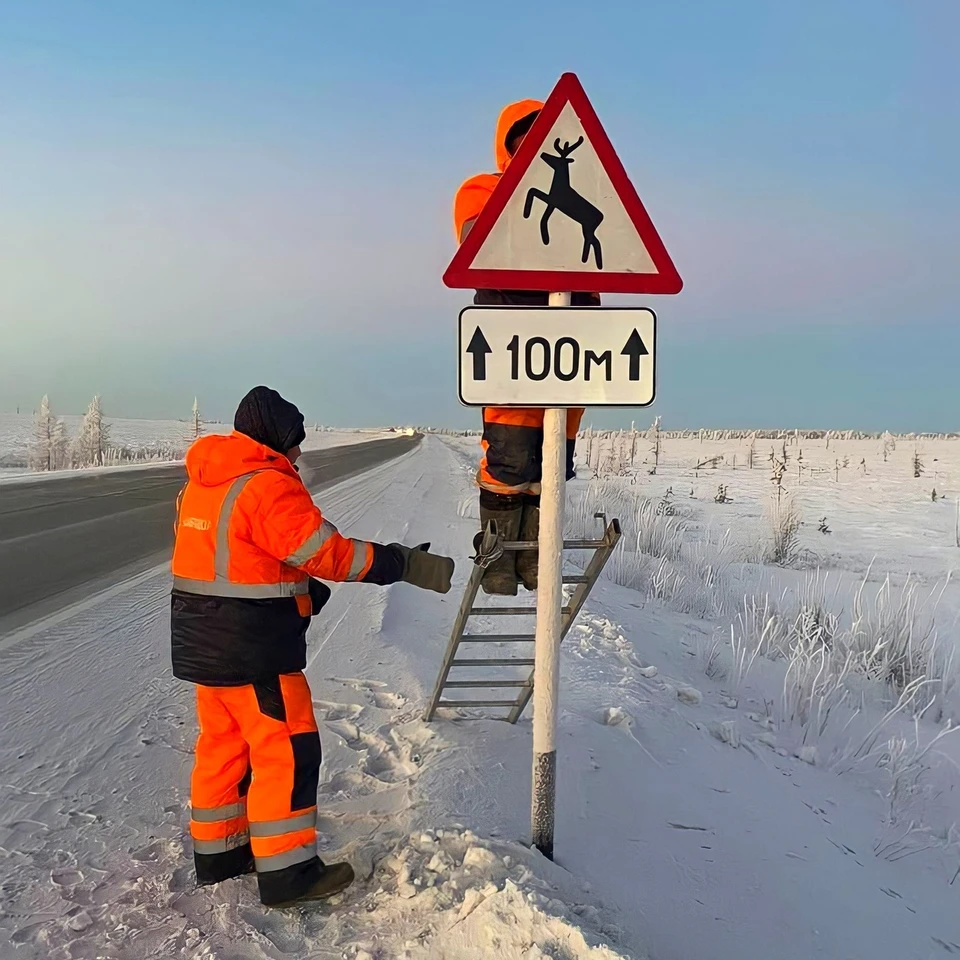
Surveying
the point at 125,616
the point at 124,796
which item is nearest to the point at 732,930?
the point at 124,796

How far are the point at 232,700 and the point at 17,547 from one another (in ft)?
26.3

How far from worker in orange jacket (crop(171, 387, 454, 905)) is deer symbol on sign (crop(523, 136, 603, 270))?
1087 mm

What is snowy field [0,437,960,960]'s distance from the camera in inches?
86.7

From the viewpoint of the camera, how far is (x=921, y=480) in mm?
21875

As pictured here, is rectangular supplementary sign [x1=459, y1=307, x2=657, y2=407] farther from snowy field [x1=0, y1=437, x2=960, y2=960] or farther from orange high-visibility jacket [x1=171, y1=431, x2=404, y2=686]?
snowy field [x1=0, y1=437, x2=960, y2=960]

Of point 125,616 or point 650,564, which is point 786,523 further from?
point 125,616

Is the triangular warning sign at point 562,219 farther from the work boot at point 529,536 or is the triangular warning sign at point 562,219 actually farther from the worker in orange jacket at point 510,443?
the work boot at point 529,536

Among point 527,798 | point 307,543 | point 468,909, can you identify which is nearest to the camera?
point 468,909

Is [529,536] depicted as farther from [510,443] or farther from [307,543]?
[307,543]

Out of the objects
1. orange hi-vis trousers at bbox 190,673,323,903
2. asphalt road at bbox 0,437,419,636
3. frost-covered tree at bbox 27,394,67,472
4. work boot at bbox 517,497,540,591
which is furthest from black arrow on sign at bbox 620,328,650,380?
frost-covered tree at bbox 27,394,67,472

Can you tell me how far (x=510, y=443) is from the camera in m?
2.67

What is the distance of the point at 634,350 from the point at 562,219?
0.45m

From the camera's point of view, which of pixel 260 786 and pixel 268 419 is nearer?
pixel 260 786

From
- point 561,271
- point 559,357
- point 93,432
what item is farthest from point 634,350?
point 93,432
